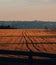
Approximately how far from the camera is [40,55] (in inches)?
492

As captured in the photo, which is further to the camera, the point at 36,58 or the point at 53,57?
the point at 36,58

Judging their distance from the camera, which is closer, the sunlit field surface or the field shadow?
the field shadow

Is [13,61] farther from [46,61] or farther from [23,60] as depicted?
[46,61]

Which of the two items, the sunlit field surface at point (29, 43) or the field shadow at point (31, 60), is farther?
the sunlit field surface at point (29, 43)

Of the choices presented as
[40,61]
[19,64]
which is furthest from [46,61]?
[19,64]

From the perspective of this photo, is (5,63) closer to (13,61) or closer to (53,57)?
(13,61)

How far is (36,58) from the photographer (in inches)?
527

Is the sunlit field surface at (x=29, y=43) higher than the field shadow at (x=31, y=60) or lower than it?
lower

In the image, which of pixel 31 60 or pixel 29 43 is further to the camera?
pixel 29 43

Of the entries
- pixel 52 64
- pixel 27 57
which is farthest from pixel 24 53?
pixel 52 64

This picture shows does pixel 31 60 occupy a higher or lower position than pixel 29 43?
higher

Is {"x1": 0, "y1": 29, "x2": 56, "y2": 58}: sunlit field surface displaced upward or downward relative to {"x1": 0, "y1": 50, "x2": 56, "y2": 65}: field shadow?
downward

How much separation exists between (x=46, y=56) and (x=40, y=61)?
12.5 inches

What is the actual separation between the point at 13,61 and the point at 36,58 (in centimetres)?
95
